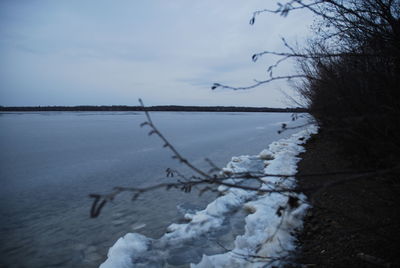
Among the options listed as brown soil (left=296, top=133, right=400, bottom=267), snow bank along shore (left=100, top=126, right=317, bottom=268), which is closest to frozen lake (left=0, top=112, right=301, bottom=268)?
snow bank along shore (left=100, top=126, right=317, bottom=268)

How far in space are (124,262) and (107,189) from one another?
333 centimetres

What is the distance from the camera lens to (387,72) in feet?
7.64

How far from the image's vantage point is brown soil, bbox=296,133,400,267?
7.69 feet

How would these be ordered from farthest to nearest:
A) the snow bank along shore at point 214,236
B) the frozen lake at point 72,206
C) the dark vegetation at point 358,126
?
the frozen lake at point 72,206, the snow bank along shore at point 214,236, the dark vegetation at point 358,126

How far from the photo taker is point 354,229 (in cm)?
311

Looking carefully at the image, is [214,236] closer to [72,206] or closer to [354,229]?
[354,229]

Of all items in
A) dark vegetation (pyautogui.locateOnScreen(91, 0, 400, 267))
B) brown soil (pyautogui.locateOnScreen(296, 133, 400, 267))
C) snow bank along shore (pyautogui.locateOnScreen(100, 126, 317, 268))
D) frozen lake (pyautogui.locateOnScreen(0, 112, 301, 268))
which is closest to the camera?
dark vegetation (pyautogui.locateOnScreen(91, 0, 400, 267))

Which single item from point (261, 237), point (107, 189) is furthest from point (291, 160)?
point (107, 189)

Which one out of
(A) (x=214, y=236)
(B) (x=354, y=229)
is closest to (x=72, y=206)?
(A) (x=214, y=236)

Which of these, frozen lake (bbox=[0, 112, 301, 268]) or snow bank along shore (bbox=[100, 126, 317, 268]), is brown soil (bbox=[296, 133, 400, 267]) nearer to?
snow bank along shore (bbox=[100, 126, 317, 268])

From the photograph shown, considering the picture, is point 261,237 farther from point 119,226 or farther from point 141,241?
point 119,226

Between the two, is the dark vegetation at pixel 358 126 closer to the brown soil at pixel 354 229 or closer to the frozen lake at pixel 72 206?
the brown soil at pixel 354 229

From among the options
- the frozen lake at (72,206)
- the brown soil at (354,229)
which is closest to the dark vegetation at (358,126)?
the brown soil at (354,229)

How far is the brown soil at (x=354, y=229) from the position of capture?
7.69ft
